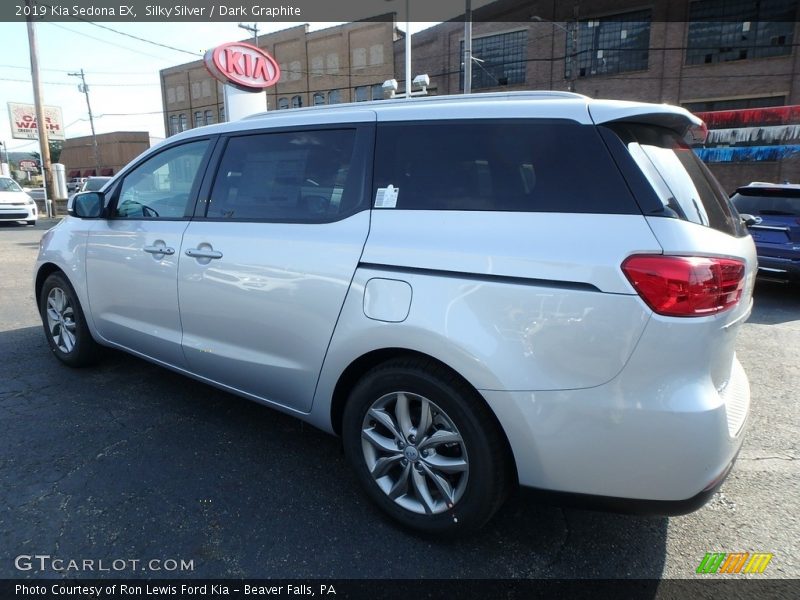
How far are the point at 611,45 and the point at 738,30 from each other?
20.1 ft

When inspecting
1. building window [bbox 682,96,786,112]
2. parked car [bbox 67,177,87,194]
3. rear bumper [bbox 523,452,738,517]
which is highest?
building window [bbox 682,96,786,112]

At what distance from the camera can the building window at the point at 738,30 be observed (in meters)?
25.9

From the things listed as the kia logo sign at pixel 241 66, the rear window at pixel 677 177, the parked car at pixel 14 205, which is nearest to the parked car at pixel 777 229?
the rear window at pixel 677 177

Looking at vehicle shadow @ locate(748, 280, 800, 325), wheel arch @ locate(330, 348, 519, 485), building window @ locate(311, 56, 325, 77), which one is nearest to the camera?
wheel arch @ locate(330, 348, 519, 485)

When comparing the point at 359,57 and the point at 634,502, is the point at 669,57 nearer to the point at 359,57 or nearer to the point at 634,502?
the point at 359,57

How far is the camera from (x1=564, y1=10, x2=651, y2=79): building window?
2906cm

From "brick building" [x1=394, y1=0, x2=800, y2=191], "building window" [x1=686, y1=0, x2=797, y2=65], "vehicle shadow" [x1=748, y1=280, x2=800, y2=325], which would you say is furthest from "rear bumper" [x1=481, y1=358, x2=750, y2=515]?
"building window" [x1=686, y1=0, x2=797, y2=65]

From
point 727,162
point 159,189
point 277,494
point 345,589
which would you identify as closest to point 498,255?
point 345,589

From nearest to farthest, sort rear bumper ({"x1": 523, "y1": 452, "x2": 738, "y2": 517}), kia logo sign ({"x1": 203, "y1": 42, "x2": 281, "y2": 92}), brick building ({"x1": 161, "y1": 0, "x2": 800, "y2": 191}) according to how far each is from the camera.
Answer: rear bumper ({"x1": 523, "y1": 452, "x2": 738, "y2": 517}) → kia logo sign ({"x1": 203, "y1": 42, "x2": 281, "y2": 92}) → brick building ({"x1": 161, "y1": 0, "x2": 800, "y2": 191})

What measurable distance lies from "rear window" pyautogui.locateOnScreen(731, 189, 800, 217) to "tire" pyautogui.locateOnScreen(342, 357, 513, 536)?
23.8 feet

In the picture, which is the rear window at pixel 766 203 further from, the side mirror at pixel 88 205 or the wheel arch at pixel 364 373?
the side mirror at pixel 88 205

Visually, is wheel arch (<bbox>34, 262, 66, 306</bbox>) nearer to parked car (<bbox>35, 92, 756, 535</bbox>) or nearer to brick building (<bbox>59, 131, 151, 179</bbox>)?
parked car (<bbox>35, 92, 756, 535</bbox>)

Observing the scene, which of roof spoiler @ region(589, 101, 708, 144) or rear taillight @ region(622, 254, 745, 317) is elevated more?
roof spoiler @ region(589, 101, 708, 144)

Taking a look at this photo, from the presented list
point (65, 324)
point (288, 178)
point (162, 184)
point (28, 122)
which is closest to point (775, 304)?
point (288, 178)
